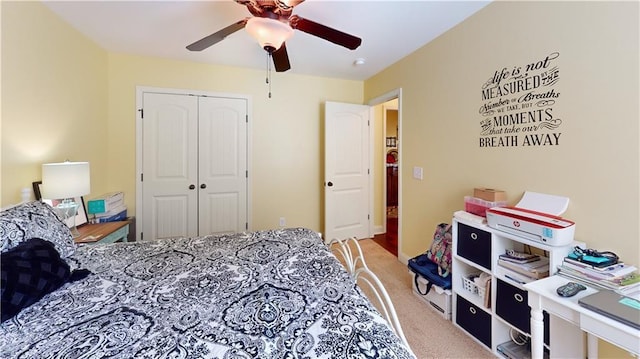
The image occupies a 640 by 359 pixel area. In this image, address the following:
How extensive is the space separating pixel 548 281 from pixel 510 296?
13.4 inches

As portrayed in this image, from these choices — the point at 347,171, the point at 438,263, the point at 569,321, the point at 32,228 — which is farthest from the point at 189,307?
the point at 347,171

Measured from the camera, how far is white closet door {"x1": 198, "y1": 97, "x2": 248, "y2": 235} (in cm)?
335

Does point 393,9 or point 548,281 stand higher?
point 393,9

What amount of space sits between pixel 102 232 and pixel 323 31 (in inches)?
95.3

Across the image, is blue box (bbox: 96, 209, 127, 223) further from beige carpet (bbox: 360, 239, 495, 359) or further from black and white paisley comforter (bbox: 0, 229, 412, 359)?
beige carpet (bbox: 360, 239, 495, 359)

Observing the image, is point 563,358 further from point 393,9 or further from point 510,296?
point 393,9

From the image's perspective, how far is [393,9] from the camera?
6.77 feet

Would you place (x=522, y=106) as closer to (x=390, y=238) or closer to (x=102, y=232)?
(x=390, y=238)

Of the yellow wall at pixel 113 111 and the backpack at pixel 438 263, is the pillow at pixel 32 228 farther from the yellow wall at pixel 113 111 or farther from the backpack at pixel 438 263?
the backpack at pixel 438 263

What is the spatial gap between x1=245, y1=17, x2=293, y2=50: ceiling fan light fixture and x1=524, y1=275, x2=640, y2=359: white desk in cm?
193

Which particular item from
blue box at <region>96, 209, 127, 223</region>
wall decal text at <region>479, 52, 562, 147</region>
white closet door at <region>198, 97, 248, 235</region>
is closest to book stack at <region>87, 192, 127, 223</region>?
blue box at <region>96, 209, 127, 223</region>

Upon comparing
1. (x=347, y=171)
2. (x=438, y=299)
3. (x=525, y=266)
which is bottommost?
(x=438, y=299)

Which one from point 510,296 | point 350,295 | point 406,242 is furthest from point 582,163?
point 406,242

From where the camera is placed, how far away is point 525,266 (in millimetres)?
1566
